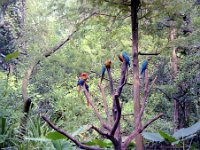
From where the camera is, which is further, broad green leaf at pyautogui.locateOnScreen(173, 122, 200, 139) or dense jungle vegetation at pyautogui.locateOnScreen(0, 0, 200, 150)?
dense jungle vegetation at pyautogui.locateOnScreen(0, 0, 200, 150)

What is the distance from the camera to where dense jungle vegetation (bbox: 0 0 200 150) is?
4246 mm

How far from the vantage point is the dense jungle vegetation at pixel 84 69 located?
425 cm

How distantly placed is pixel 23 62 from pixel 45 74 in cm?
63

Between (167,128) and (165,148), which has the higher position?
(167,128)

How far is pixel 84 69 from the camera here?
726cm

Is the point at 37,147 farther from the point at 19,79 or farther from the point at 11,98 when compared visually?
the point at 19,79

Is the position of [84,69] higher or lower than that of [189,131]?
higher

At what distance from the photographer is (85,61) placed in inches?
289

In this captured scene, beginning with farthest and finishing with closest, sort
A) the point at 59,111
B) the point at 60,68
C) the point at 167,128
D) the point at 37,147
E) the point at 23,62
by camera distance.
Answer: the point at 60,68, the point at 23,62, the point at 59,111, the point at 167,128, the point at 37,147

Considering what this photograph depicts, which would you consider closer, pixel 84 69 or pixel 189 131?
pixel 189 131

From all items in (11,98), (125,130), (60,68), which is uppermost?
(60,68)

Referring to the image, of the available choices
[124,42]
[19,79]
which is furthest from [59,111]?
[124,42]

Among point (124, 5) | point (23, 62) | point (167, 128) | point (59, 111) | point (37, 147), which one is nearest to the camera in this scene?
point (124, 5)

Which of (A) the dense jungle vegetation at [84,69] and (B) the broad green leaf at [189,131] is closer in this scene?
(B) the broad green leaf at [189,131]
